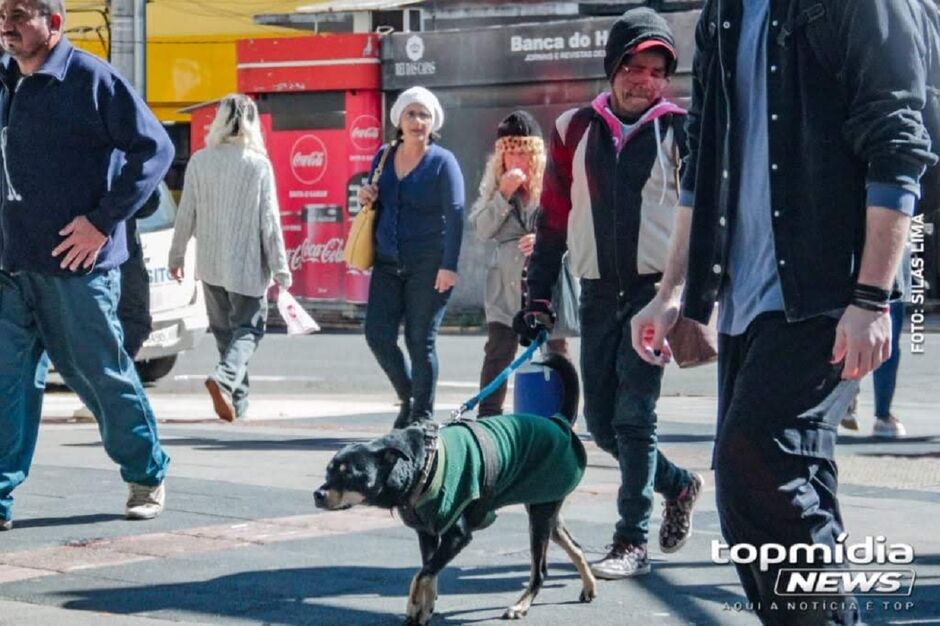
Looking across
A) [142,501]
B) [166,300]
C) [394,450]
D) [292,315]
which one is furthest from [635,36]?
[166,300]

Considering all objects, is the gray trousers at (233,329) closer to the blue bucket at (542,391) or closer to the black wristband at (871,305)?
the blue bucket at (542,391)

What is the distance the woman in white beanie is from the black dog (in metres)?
4.11

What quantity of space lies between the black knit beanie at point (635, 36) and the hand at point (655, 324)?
1.87m

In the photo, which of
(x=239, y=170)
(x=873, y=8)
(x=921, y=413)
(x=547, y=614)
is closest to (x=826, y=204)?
(x=873, y=8)

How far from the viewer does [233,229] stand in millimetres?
11062

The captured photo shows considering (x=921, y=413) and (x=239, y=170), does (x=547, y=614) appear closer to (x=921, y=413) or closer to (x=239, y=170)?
(x=239, y=170)

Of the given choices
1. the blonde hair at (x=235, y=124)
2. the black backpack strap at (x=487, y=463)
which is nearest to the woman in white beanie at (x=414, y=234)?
the blonde hair at (x=235, y=124)

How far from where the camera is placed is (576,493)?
313 inches

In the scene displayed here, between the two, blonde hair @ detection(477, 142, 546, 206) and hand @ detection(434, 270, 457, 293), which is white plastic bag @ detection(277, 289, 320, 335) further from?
hand @ detection(434, 270, 457, 293)

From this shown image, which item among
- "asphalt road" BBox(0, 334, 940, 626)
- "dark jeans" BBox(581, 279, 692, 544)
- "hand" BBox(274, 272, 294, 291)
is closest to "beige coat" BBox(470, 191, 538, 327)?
"asphalt road" BBox(0, 334, 940, 626)

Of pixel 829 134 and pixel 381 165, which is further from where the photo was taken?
pixel 381 165

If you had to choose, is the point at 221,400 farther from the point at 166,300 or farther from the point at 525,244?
the point at 166,300

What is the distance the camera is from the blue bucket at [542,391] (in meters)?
5.84

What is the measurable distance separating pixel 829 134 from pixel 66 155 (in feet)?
12.3
